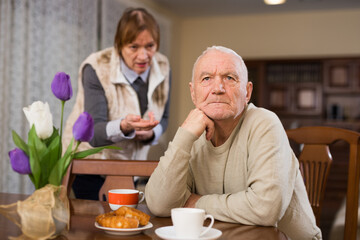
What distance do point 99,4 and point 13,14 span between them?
1548 millimetres

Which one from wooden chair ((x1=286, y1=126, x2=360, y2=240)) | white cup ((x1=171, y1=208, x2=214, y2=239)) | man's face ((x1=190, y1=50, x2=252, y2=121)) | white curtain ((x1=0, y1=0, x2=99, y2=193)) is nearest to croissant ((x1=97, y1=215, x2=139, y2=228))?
white cup ((x1=171, y1=208, x2=214, y2=239))

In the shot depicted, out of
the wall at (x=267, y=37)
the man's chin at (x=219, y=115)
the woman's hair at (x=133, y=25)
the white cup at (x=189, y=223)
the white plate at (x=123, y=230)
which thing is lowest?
the white plate at (x=123, y=230)

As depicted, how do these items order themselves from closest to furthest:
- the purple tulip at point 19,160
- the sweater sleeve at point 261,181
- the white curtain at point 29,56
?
the purple tulip at point 19,160, the sweater sleeve at point 261,181, the white curtain at point 29,56

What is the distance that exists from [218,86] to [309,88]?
6527mm

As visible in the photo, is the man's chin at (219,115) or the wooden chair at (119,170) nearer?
the man's chin at (219,115)

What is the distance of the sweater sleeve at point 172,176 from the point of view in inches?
51.3

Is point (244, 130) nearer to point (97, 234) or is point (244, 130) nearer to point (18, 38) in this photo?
point (97, 234)

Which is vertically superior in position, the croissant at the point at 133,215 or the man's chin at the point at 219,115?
the man's chin at the point at 219,115

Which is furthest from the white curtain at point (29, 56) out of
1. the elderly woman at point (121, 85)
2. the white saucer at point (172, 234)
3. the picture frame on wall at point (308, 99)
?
the picture frame on wall at point (308, 99)

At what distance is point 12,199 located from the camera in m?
1.52

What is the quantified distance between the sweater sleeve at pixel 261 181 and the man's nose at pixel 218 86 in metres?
0.14

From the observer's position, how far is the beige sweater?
1.24m

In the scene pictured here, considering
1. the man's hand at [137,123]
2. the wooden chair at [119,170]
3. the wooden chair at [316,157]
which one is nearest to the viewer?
the wooden chair at [119,170]

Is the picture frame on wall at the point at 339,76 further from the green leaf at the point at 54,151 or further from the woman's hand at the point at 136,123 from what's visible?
the green leaf at the point at 54,151
